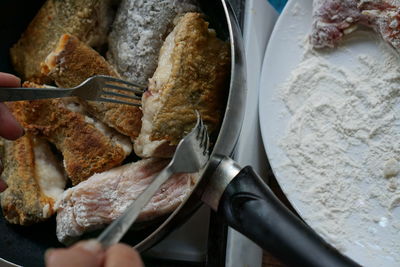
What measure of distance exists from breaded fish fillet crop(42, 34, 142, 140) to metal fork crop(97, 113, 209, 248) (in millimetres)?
188

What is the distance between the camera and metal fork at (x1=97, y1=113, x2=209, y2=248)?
21.2 inches

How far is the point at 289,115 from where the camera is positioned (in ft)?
2.93

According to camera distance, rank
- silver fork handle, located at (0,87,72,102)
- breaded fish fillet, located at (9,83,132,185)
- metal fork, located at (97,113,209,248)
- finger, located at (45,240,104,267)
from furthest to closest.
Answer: breaded fish fillet, located at (9,83,132,185) → silver fork handle, located at (0,87,72,102) → metal fork, located at (97,113,209,248) → finger, located at (45,240,104,267)

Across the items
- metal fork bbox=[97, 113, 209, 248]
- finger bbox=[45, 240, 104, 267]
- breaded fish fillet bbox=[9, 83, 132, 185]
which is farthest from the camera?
breaded fish fillet bbox=[9, 83, 132, 185]

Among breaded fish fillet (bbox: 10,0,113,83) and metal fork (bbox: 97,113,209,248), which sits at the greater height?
breaded fish fillet (bbox: 10,0,113,83)

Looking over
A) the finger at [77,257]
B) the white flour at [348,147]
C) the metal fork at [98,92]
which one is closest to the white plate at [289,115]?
the white flour at [348,147]

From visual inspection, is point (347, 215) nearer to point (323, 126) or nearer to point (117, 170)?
point (323, 126)

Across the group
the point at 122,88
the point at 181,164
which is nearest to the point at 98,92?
the point at 122,88

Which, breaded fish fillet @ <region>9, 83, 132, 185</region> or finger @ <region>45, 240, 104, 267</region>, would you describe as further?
breaded fish fillet @ <region>9, 83, 132, 185</region>

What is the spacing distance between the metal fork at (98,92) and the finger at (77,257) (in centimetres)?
39

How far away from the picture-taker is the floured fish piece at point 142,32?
2.82 feet

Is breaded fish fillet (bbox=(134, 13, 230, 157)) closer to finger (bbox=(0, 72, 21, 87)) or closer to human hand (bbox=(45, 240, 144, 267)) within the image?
finger (bbox=(0, 72, 21, 87))

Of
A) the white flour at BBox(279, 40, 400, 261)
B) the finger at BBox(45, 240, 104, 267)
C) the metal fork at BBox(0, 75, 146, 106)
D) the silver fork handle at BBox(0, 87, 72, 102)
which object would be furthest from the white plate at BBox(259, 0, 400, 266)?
the finger at BBox(45, 240, 104, 267)

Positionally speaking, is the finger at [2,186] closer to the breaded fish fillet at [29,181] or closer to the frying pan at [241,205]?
the breaded fish fillet at [29,181]
